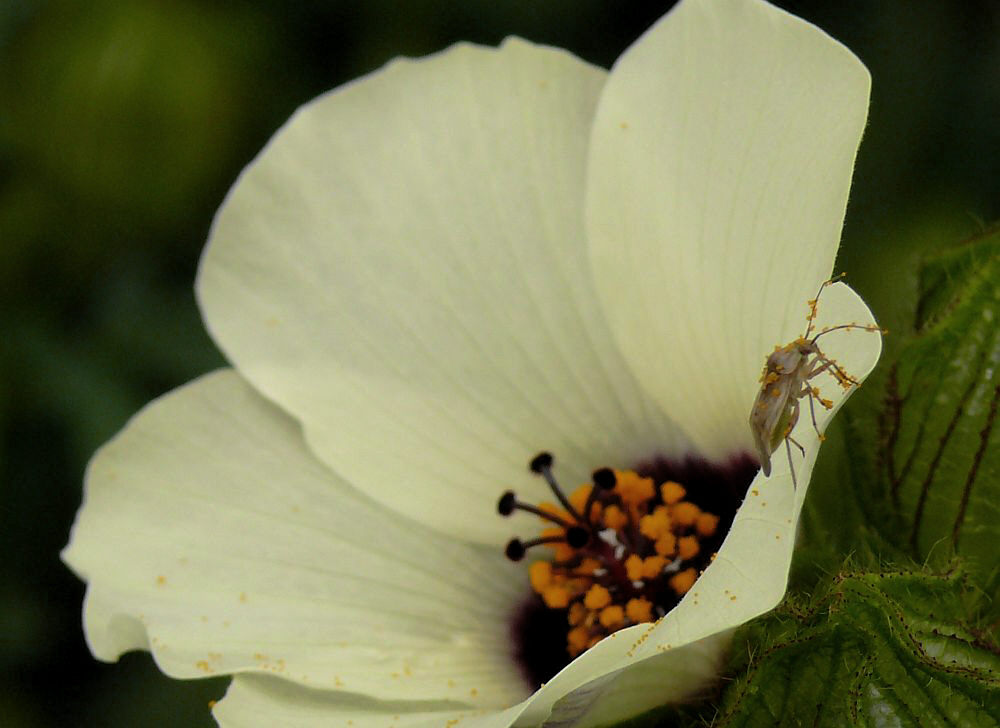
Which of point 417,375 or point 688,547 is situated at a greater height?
point 417,375

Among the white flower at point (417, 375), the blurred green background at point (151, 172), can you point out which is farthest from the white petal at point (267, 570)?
the blurred green background at point (151, 172)

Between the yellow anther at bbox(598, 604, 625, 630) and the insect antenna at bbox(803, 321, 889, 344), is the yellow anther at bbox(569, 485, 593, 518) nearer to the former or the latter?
the yellow anther at bbox(598, 604, 625, 630)

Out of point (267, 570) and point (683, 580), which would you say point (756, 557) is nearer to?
point (683, 580)

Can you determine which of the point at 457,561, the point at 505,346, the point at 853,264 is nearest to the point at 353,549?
the point at 457,561

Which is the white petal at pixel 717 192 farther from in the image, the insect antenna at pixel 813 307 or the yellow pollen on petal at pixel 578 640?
the yellow pollen on petal at pixel 578 640

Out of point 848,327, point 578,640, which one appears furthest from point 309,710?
point 848,327
